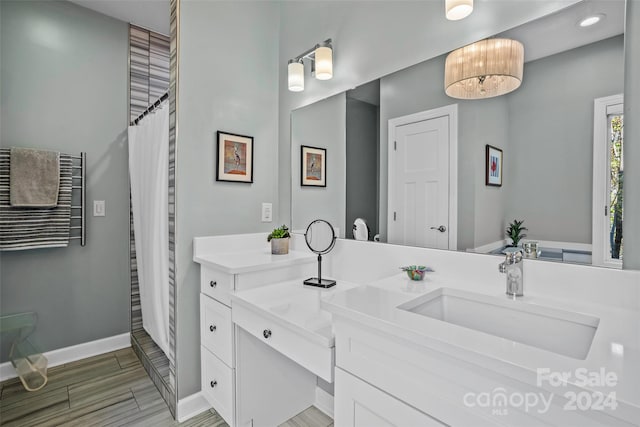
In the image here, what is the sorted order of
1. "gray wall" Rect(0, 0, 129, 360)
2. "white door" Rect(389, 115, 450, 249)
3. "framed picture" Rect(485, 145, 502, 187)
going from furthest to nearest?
"gray wall" Rect(0, 0, 129, 360) < "white door" Rect(389, 115, 450, 249) < "framed picture" Rect(485, 145, 502, 187)

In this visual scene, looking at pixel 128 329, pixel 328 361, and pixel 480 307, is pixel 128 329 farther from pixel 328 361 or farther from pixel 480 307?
pixel 480 307

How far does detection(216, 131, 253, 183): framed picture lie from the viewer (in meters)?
1.92

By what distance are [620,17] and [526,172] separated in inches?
20.3

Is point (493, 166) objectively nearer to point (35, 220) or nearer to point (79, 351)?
point (35, 220)

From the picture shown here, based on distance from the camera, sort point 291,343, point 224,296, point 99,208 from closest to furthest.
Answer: point 291,343
point 224,296
point 99,208

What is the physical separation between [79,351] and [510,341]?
2900mm

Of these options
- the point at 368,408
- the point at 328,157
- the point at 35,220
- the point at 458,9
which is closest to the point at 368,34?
the point at 458,9

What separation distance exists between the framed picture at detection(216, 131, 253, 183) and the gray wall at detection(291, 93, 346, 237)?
29cm

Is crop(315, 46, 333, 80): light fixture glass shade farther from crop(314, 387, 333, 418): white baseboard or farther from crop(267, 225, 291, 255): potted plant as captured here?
crop(314, 387, 333, 418): white baseboard

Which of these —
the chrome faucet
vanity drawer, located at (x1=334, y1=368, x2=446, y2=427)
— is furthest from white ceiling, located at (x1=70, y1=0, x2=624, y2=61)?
vanity drawer, located at (x1=334, y1=368, x2=446, y2=427)

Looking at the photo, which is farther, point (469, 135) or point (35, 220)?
point (35, 220)

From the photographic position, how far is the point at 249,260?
171 cm

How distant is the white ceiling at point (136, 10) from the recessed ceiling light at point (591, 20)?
2.55 m

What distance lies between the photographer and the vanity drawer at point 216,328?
155 cm
